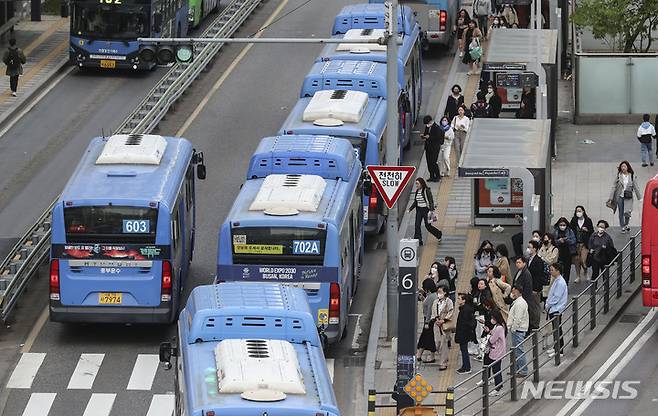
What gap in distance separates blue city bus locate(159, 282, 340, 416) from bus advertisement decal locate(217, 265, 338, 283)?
525 cm

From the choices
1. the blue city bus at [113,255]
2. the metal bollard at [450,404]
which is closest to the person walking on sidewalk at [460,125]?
the blue city bus at [113,255]

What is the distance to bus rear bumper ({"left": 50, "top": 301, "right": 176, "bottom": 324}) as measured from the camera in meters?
39.4

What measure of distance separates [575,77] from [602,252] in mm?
16215

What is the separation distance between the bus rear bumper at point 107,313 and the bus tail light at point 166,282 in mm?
183

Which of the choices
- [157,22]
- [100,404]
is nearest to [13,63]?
[157,22]

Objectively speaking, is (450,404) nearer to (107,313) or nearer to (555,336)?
(555,336)

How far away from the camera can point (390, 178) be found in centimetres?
3800

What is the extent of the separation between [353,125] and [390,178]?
8380 mm

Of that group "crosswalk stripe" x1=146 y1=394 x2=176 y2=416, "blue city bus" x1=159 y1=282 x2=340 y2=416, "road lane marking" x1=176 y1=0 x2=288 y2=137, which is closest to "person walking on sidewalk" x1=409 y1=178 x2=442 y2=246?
"crosswalk stripe" x1=146 y1=394 x2=176 y2=416

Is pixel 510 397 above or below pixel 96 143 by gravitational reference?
below

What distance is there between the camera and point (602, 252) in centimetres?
4203

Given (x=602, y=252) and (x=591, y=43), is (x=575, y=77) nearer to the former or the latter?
(x=591, y=43)

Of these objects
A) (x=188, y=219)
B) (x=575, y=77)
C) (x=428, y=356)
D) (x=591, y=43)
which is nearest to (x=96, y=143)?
(x=188, y=219)

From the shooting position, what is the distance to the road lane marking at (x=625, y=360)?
36281 mm
